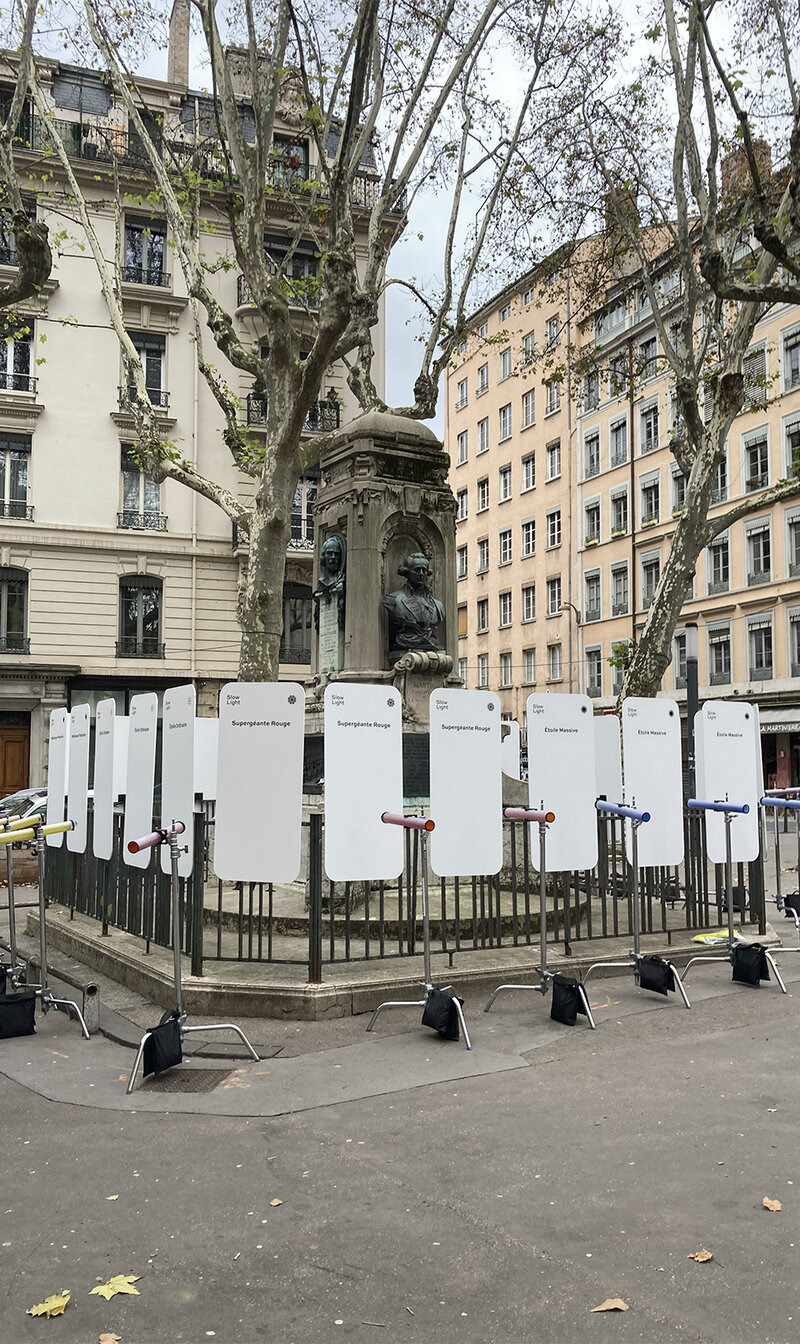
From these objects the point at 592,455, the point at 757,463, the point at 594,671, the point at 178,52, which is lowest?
the point at 594,671

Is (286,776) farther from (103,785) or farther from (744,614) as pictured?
(744,614)

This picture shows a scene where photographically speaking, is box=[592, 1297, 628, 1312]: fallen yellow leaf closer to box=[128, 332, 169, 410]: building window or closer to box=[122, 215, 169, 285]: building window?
box=[128, 332, 169, 410]: building window

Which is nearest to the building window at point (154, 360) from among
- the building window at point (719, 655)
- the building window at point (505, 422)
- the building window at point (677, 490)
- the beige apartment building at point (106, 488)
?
the beige apartment building at point (106, 488)

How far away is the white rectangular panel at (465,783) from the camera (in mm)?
7445

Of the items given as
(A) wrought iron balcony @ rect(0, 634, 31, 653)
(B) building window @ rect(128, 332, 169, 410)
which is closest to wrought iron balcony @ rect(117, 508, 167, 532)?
(B) building window @ rect(128, 332, 169, 410)

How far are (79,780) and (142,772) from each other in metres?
1.53

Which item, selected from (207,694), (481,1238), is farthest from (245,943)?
(207,694)

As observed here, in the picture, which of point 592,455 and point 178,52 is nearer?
point 178,52

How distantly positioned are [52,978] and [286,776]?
3.31 metres

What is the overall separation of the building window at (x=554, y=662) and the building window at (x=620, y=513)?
6.21 m

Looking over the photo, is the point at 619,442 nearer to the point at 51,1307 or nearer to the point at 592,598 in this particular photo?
the point at 592,598

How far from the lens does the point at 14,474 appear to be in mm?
31594

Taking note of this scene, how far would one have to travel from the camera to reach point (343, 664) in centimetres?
1238

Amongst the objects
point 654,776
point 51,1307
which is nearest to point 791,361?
point 654,776
